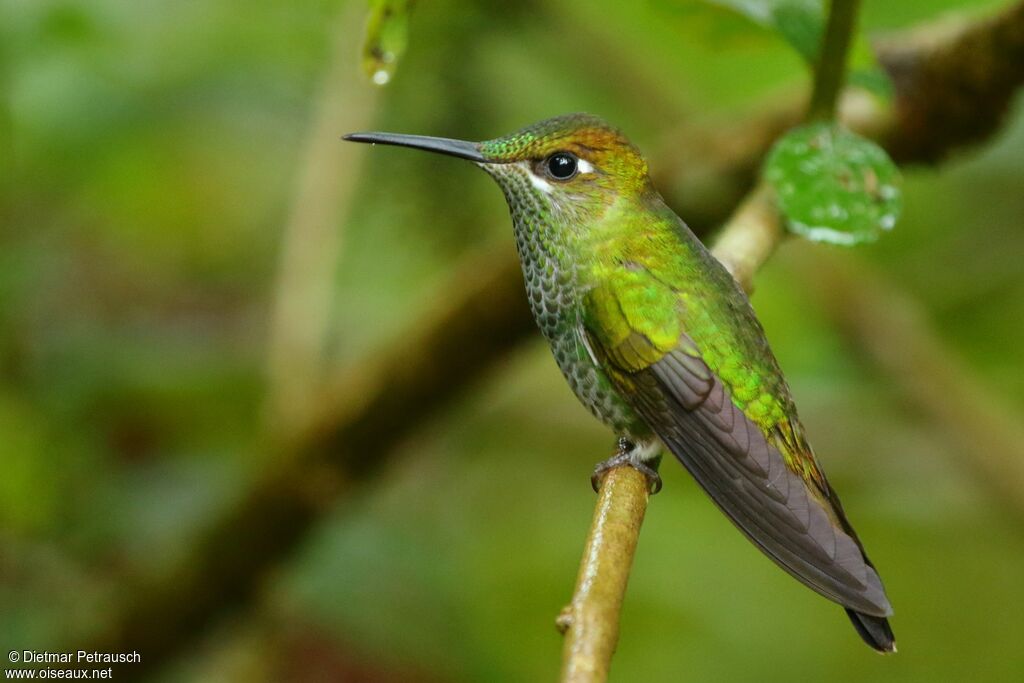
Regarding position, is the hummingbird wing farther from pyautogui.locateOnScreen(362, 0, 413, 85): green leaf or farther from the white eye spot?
pyautogui.locateOnScreen(362, 0, 413, 85): green leaf

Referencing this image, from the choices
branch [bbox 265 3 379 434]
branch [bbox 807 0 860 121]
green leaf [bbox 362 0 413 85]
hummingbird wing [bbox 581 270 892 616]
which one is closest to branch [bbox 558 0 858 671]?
branch [bbox 807 0 860 121]

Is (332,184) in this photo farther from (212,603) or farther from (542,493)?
(542,493)

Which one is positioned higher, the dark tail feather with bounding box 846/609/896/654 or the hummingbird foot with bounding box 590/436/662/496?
the hummingbird foot with bounding box 590/436/662/496

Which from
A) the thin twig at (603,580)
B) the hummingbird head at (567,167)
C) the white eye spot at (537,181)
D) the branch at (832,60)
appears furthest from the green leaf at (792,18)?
the thin twig at (603,580)

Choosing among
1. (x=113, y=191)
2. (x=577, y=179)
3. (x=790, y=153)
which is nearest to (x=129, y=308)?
(x=113, y=191)

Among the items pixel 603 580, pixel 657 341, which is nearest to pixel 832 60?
pixel 657 341

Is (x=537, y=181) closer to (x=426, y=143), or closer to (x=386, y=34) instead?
(x=426, y=143)

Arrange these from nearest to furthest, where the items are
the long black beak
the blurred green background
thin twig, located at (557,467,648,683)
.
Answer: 1. thin twig, located at (557,467,648,683)
2. the long black beak
3. the blurred green background
